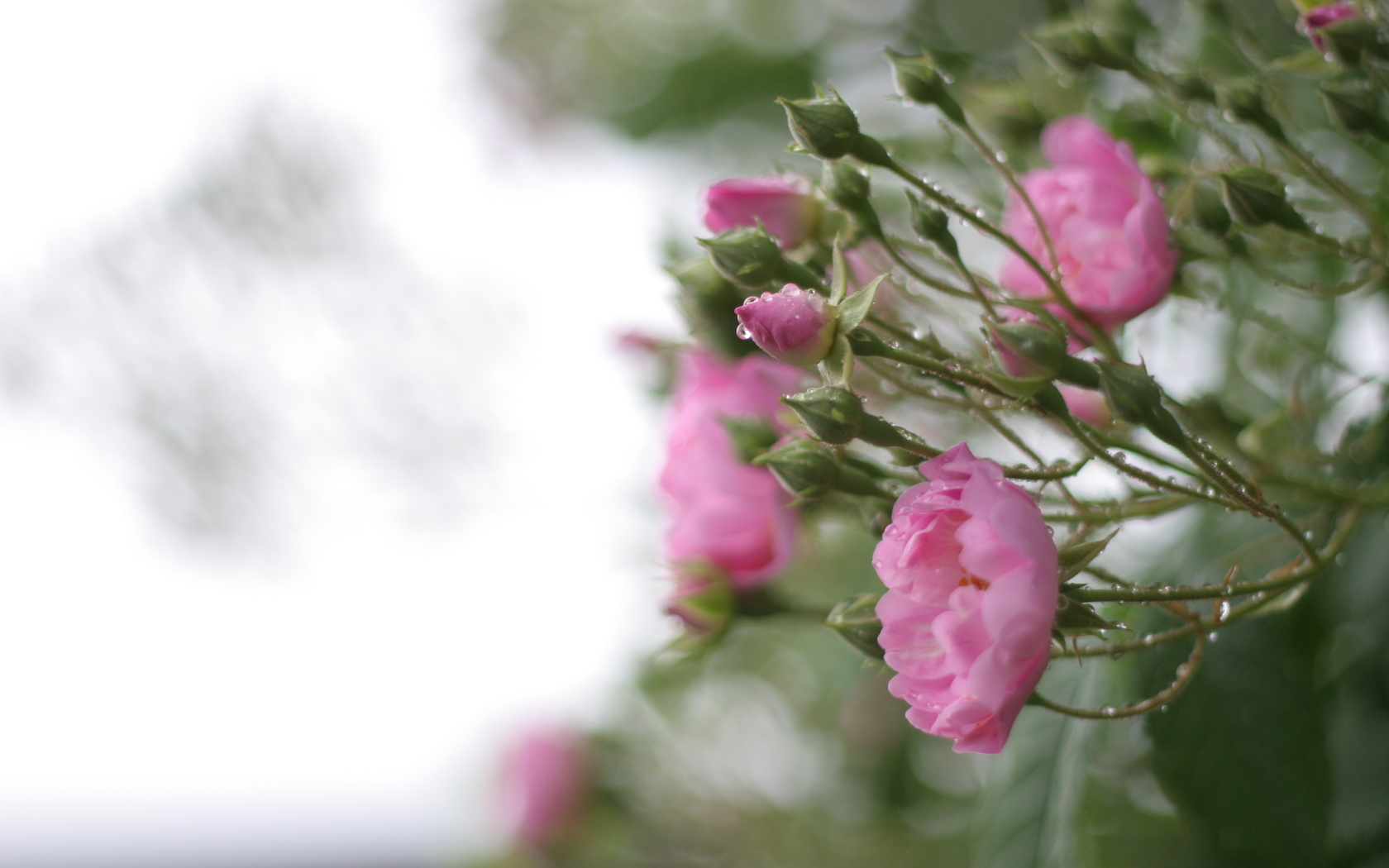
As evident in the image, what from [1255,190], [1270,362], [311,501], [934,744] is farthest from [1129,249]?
[311,501]

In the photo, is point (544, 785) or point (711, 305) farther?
point (544, 785)

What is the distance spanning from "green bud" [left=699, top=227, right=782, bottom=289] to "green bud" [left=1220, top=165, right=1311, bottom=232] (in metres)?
0.10

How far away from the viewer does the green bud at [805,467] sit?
0.19m

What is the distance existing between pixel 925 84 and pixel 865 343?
9 centimetres

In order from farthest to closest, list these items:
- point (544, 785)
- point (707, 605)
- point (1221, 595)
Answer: point (544, 785)
point (707, 605)
point (1221, 595)

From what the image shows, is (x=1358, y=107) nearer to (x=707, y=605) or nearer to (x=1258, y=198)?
(x=1258, y=198)

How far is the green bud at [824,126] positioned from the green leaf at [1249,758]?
0.51 ft

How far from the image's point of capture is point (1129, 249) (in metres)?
0.21

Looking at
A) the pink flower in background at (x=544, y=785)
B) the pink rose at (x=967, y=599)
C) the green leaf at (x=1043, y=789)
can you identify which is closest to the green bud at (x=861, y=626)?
the pink rose at (x=967, y=599)

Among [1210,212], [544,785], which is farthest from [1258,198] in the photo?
[544,785]

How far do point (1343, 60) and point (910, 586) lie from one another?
0.47 feet

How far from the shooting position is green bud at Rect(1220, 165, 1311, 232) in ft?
0.67

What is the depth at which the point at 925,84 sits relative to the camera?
236 mm

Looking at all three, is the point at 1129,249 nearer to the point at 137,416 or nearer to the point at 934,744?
the point at 934,744
